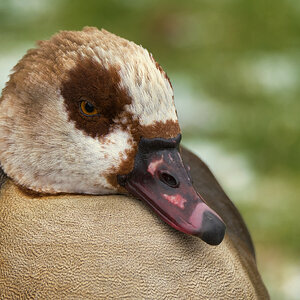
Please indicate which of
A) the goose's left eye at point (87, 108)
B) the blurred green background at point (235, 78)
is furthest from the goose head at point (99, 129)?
the blurred green background at point (235, 78)

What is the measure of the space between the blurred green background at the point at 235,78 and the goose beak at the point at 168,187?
4.03 feet

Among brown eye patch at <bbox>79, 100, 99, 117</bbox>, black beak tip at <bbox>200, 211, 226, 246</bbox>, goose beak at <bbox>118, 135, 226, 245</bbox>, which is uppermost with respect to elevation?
brown eye patch at <bbox>79, 100, 99, 117</bbox>

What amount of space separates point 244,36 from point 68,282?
336 cm

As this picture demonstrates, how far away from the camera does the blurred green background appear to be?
8.86ft

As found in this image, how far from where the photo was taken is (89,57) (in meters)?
1.22

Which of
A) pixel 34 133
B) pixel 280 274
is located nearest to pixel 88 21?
pixel 280 274

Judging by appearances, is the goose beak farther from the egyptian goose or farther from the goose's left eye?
the goose's left eye

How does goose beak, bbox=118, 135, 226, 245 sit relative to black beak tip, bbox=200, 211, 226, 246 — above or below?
above

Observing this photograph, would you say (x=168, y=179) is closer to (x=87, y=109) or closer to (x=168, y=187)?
(x=168, y=187)

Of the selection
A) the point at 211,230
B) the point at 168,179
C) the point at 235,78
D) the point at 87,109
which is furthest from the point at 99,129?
the point at 235,78

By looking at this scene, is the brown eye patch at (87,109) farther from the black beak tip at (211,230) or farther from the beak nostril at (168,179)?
the black beak tip at (211,230)

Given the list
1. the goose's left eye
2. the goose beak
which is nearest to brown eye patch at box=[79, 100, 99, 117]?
the goose's left eye

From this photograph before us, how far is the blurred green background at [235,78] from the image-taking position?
8.86 ft

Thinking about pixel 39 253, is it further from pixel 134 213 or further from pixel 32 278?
pixel 134 213
